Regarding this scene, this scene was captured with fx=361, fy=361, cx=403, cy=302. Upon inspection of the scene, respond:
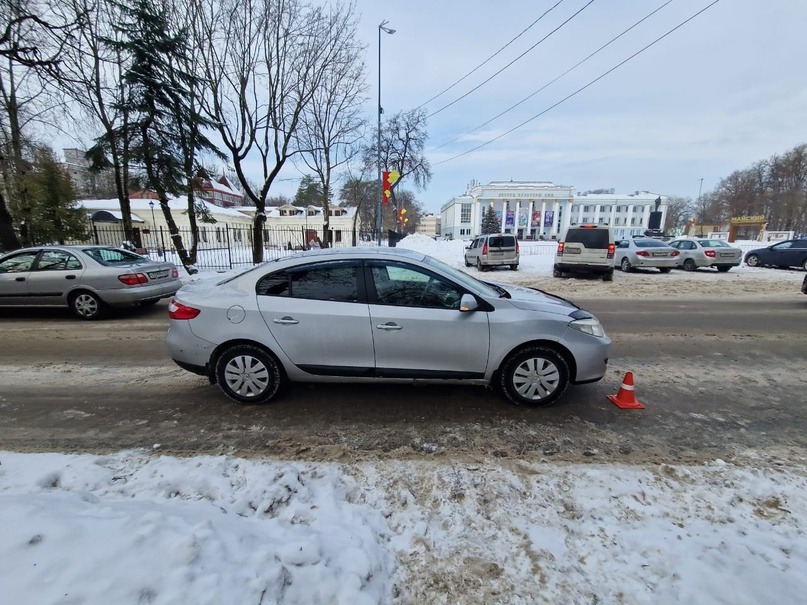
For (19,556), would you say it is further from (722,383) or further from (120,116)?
(120,116)

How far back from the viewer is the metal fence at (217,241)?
19.5m

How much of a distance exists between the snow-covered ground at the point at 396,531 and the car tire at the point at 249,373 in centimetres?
91

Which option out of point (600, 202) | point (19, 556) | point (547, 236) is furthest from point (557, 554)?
point (600, 202)

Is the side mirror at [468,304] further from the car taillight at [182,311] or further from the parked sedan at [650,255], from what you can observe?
the parked sedan at [650,255]

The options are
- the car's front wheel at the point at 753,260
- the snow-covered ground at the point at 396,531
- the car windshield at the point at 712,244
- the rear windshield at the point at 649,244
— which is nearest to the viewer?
the snow-covered ground at the point at 396,531

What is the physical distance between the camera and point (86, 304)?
743cm

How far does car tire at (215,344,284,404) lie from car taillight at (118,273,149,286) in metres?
5.43

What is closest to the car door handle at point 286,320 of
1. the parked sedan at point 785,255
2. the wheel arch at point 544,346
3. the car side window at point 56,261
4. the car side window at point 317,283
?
the car side window at point 317,283

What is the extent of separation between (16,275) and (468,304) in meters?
9.45

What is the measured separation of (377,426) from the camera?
337cm

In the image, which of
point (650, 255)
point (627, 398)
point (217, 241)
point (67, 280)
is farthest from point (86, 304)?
point (217, 241)

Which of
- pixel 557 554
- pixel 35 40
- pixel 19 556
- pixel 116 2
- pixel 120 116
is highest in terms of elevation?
pixel 116 2

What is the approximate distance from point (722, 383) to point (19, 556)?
6.20m

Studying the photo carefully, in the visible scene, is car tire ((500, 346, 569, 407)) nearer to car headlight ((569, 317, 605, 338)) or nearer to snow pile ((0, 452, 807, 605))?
car headlight ((569, 317, 605, 338))
